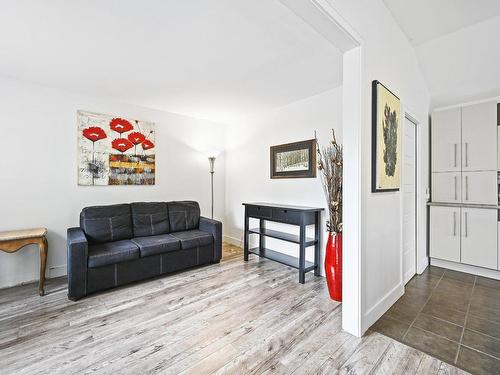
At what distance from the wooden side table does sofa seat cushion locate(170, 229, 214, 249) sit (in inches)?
54.5

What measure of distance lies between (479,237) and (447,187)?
71 cm

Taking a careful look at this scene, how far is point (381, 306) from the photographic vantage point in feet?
6.82

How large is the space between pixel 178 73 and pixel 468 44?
10.1 ft

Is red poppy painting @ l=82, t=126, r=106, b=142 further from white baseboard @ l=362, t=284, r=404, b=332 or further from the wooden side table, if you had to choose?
white baseboard @ l=362, t=284, r=404, b=332

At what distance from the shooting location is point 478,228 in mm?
2943

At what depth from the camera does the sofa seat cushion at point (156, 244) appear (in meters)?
2.82

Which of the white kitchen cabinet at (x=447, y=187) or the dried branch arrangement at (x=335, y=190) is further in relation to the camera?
the white kitchen cabinet at (x=447, y=187)

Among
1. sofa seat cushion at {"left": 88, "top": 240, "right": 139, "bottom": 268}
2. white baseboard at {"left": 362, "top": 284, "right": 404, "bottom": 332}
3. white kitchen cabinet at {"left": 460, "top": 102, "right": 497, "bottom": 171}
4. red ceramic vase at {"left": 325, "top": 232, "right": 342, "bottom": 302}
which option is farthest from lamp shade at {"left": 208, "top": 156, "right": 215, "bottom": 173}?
white kitchen cabinet at {"left": 460, "top": 102, "right": 497, "bottom": 171}

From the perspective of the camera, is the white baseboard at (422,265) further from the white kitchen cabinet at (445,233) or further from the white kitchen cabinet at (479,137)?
the white kitchen cabinet at (479,137)

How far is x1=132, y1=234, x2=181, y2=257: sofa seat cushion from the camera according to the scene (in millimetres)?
2819

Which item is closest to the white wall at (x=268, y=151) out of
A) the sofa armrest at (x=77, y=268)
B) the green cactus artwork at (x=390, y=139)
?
the green cactus artwork at (x=390, y=139)

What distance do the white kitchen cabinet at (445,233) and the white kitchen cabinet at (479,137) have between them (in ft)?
2.04

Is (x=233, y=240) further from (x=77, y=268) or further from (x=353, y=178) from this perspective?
(x=353, y=178)

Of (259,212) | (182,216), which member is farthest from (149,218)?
(259,212)
